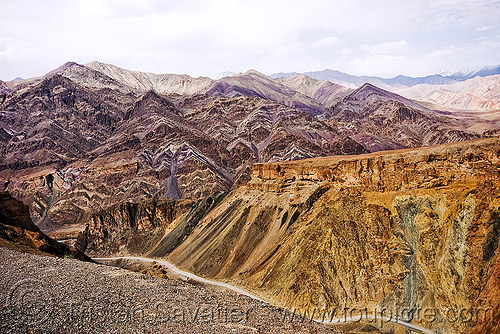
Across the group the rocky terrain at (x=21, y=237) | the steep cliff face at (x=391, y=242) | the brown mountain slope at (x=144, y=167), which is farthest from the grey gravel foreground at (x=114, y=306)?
the brown mountain slope at (x=144, y=167)

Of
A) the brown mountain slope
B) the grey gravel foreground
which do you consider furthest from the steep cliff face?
the brown mountain slope

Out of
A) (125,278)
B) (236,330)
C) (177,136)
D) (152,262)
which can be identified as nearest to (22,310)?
(125,278)

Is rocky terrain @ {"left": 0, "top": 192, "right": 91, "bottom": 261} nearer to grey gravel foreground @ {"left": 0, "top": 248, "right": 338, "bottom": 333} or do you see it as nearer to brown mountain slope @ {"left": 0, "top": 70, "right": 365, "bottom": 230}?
grey gravel foreground @ {"left": 0, "top": 248, "right": 338, "bottom": 333}

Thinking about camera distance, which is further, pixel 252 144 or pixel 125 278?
pixel 252 144

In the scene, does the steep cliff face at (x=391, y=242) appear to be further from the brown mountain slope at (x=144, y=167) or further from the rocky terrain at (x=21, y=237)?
the brown mountain slope at (x=144, y=167)

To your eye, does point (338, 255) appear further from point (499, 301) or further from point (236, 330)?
point (236, 330)

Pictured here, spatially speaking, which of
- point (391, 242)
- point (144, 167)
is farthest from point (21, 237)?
point (144, 167)
